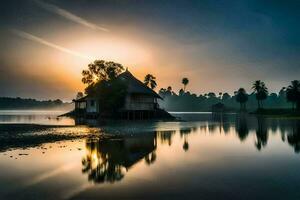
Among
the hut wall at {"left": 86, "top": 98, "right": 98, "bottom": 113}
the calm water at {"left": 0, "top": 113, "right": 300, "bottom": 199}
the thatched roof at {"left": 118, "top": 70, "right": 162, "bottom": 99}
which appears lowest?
the calm water at {"left": 0, "top": 113, "right": 300, "bottom": 199}

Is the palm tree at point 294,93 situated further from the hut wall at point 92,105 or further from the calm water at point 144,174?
the calm water at point 144,174

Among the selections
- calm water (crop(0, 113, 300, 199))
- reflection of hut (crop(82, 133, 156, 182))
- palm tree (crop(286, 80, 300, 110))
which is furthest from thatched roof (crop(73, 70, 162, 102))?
palm tree (crop(286, 80, 300, 110))

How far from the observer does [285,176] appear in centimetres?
1308

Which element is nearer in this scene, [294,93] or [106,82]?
[106,82]

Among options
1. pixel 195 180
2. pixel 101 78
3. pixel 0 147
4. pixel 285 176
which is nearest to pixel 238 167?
pixel 285 176

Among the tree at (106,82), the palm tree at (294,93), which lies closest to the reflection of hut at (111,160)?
the tree at (106,82)

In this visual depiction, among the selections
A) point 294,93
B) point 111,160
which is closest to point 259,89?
point 294,93

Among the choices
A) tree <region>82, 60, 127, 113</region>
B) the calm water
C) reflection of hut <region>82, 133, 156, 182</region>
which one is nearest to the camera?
the calm water

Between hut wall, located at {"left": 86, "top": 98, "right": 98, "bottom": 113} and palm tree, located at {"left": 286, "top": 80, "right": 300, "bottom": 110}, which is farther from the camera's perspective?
palm tree, located at {"left": 286, "top": 80, "right": 300, "bottom": 110}

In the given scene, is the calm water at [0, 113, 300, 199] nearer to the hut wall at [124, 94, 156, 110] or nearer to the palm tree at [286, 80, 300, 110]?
the hut wall at [124, 94, 156, 110]

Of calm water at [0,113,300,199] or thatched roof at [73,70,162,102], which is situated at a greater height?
thatched roof at [73,70,162,102]

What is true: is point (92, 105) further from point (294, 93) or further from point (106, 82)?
point (294, 93)

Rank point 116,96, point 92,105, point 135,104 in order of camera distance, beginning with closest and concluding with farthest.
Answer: point 116,96 < point 135,104 < point 92,105

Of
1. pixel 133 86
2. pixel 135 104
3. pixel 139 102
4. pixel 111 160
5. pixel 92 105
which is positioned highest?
pixel 133 86
